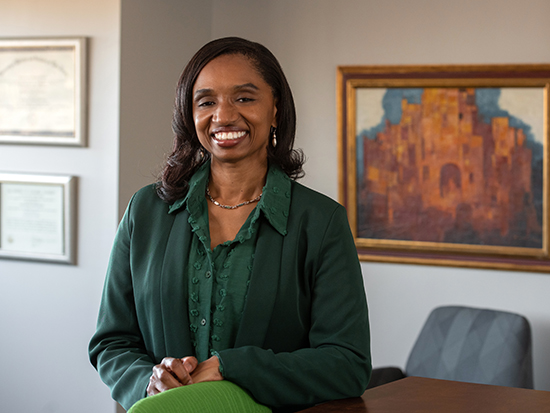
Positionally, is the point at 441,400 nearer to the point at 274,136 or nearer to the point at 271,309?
the point at 271,309

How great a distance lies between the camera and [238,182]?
4.87 feet

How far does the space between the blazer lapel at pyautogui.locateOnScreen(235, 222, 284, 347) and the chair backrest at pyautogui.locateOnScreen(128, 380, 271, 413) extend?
147 millimetres

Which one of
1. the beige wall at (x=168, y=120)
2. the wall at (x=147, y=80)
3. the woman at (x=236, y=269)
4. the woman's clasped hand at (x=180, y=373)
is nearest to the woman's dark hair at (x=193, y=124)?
the woman at (x=236, y=269)

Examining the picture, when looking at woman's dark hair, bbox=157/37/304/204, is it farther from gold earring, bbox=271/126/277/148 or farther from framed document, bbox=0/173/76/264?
framed document, bbox=0/173/76/264

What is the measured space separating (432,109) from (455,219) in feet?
2.09

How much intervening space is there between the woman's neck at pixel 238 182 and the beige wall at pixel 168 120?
1647 mm

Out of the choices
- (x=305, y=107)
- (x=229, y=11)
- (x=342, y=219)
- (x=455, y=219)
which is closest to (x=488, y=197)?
(x=455, y=219)

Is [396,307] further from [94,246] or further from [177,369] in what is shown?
[177,369]

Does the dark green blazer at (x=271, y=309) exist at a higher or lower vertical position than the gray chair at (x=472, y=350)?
higher

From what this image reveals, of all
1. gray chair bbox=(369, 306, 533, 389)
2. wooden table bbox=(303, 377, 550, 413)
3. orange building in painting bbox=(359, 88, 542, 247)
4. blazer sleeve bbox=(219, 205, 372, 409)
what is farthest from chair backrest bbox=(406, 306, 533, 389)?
blazer sleeve bbox=(219, 205, 372, 409)

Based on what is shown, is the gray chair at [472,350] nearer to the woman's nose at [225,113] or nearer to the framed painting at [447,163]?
the framed painting at [447,163]

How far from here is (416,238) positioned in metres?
3.59

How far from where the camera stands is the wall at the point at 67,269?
3033 mm

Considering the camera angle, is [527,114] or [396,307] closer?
[527,114]
